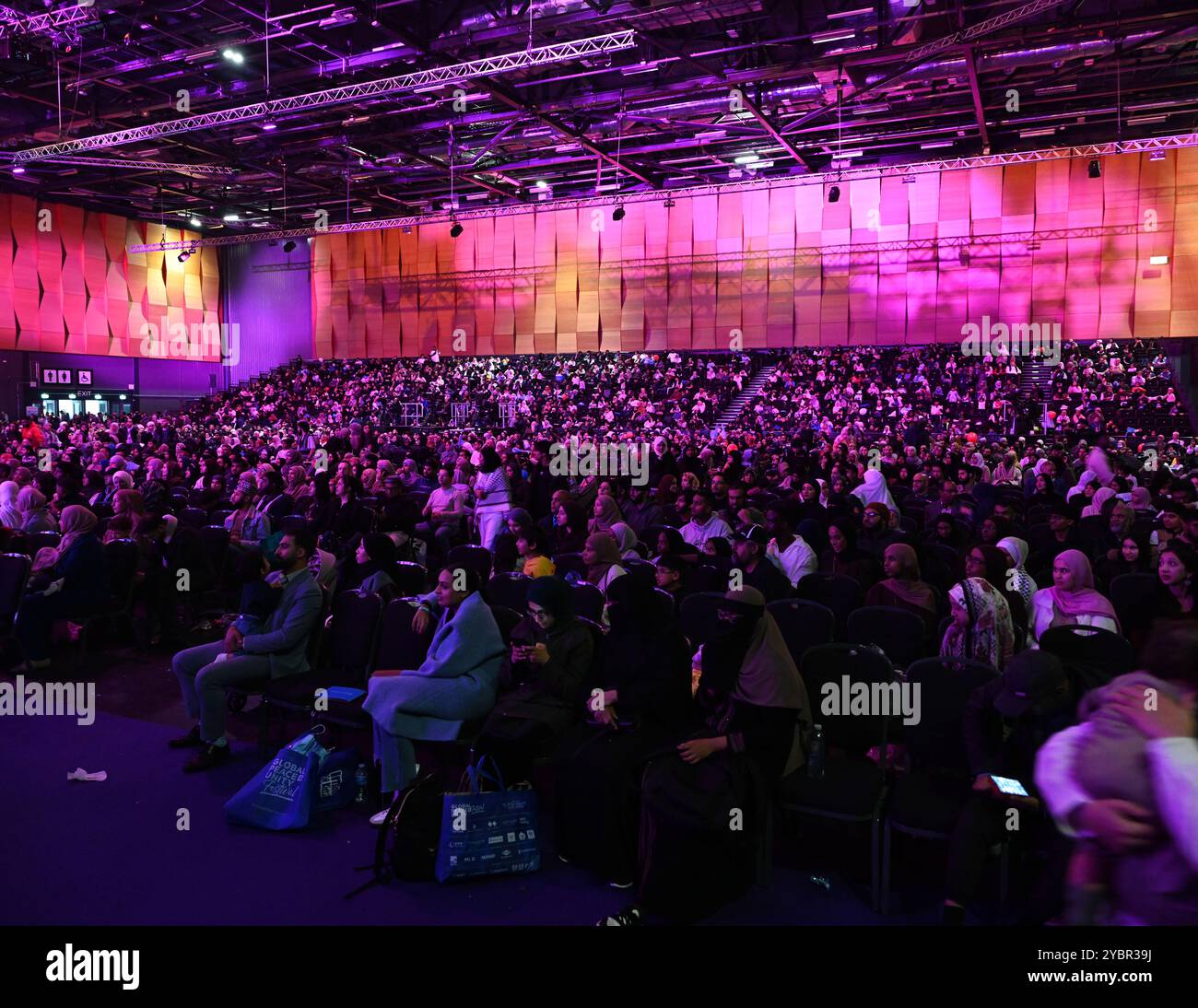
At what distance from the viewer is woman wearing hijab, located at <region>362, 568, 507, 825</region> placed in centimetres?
384

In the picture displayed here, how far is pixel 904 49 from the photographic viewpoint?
11.0 metres

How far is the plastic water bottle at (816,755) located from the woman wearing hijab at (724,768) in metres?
0.06

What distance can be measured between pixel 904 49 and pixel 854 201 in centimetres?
748

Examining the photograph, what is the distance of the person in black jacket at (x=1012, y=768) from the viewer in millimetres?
2834

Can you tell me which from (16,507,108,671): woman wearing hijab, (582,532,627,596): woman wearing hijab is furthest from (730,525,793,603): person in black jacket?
(16,507,108,671): woman wearing hijab

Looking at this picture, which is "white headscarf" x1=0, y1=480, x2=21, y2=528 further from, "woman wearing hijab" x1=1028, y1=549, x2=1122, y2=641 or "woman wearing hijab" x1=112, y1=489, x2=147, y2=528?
"woman wearing hijab" x1=1028, y1=549, x2=1122, y2=641

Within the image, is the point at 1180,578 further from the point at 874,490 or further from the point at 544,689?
the point at 874,490

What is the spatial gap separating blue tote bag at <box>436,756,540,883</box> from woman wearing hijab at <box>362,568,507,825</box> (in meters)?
0.49

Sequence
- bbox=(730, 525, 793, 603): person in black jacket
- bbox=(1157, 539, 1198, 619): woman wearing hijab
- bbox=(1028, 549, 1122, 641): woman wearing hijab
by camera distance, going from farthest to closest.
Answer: bbox=(730, 525, 793, 603): person in black jacket, bbox=(1157, 539, 1198, 619): woman wearing hijab, bbox=(1028, 549, 1122, 641): woman wearing hijab

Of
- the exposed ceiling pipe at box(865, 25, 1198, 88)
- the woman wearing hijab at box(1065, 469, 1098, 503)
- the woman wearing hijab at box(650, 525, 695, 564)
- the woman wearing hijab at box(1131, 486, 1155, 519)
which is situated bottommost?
the woman wearing hijab at box(650, 525, 695, 564)

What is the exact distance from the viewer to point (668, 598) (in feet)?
13.3

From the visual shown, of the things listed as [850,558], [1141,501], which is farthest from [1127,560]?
[1141,501]

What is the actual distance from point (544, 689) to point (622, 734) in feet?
1.86

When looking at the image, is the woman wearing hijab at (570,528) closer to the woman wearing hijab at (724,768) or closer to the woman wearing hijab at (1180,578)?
the woman wearing hijab at (724,768)
